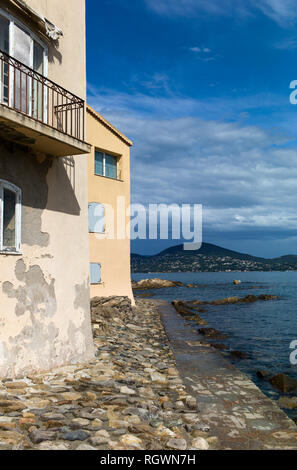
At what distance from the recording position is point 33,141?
8602mm

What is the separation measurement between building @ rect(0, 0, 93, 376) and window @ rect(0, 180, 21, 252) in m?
0.02

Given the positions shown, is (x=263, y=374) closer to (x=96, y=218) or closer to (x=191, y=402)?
(x=191, y=402)

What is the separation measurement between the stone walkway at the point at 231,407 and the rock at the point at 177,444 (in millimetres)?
531

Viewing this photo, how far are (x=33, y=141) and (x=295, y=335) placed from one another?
19.0 m

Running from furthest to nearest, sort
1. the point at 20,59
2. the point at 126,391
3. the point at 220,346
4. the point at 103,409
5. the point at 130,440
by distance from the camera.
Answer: the point at 220,346, the point at 20,59, the point at 126,391, the point at 103,409, the point at 130,440

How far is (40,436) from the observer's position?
223 inches

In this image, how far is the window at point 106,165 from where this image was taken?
20938 mm

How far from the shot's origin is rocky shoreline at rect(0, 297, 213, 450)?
5.81m

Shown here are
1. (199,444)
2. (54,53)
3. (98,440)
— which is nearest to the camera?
(98,440)

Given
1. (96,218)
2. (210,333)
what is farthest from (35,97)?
(210,333)

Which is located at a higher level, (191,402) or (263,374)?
(191,402)

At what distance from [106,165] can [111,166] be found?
41 centimetres

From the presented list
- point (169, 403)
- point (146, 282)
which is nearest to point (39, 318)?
point (169, 403)

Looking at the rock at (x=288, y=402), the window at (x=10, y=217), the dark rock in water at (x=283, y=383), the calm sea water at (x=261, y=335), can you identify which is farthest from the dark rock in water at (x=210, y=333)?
the window at (x=10, y=217)
